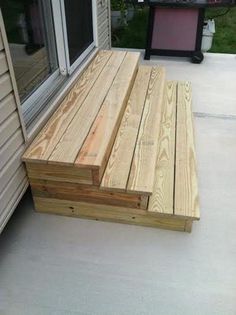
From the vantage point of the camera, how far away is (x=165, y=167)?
1.96 meters

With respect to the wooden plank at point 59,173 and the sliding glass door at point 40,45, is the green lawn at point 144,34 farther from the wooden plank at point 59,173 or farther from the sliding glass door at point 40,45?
the wooden plank at point 59,173

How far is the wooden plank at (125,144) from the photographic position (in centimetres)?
168

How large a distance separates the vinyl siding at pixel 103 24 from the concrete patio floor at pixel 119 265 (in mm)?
2057

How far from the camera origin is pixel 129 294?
1.44 metres

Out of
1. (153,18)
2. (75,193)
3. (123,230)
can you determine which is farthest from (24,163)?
(153,18)

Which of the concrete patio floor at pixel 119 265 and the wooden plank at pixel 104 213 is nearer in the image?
the concrete patio floor at pixel 119 265

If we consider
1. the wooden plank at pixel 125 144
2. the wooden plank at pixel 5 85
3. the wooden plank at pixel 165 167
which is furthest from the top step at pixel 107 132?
the wooden plank at pixel 5 85

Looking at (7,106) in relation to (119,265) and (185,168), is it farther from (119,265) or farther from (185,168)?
(185,168)

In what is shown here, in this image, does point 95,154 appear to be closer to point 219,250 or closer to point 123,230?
point 123,230

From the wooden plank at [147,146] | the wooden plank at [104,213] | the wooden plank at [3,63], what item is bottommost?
the wooden plank at [104,213]

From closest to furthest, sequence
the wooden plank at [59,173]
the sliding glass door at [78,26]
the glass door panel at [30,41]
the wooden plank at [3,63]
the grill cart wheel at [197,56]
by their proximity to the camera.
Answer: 1. the wooden plank at [3,63]
2. the wooden plank at [59,173]
3. the glass door panel at [30,41]
4. the sliding glass door at [78,26]
5. the grill cart wheel at [197,56]

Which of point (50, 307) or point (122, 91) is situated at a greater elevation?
point (122, 91)

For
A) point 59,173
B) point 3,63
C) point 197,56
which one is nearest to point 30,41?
point 3,63

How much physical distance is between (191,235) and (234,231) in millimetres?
245
